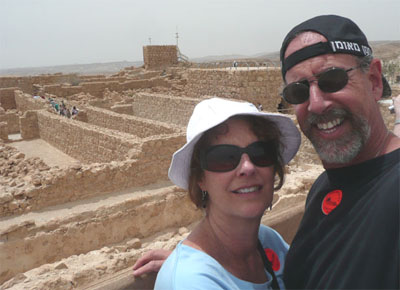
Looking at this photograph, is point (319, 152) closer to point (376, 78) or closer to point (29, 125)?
point (376, 78)

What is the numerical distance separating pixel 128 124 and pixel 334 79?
375 inches

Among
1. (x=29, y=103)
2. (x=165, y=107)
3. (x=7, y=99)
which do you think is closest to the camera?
(x=165, y=107)

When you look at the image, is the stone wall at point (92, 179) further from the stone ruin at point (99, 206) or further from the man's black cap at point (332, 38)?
the man's black cap at point (332, 38)

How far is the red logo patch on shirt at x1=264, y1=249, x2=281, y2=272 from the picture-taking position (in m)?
1.71

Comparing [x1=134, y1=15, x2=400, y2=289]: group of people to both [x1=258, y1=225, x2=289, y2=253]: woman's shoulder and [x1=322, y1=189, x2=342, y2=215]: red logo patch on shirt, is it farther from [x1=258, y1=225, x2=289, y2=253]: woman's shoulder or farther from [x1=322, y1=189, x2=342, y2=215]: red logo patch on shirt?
[x1=258, y1=225, x2=289, y2=253]: woman's shoulder

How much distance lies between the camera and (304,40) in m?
1.58

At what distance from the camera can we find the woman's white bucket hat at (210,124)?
1.50 meters

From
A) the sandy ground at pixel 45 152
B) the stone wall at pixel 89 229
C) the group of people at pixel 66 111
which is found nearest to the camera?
the stone wall at pixel 89 229

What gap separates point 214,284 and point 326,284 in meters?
0.44

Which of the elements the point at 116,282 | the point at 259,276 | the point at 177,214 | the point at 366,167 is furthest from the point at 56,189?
the point at 366,167

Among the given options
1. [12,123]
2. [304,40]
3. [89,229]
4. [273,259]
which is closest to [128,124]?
[89,229]

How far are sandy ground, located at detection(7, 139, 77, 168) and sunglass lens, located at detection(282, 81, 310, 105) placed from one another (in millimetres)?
9663

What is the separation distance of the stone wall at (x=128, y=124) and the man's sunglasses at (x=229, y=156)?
7244 mm

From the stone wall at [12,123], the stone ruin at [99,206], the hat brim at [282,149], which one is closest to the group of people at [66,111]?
the stone wall at [12,123]
